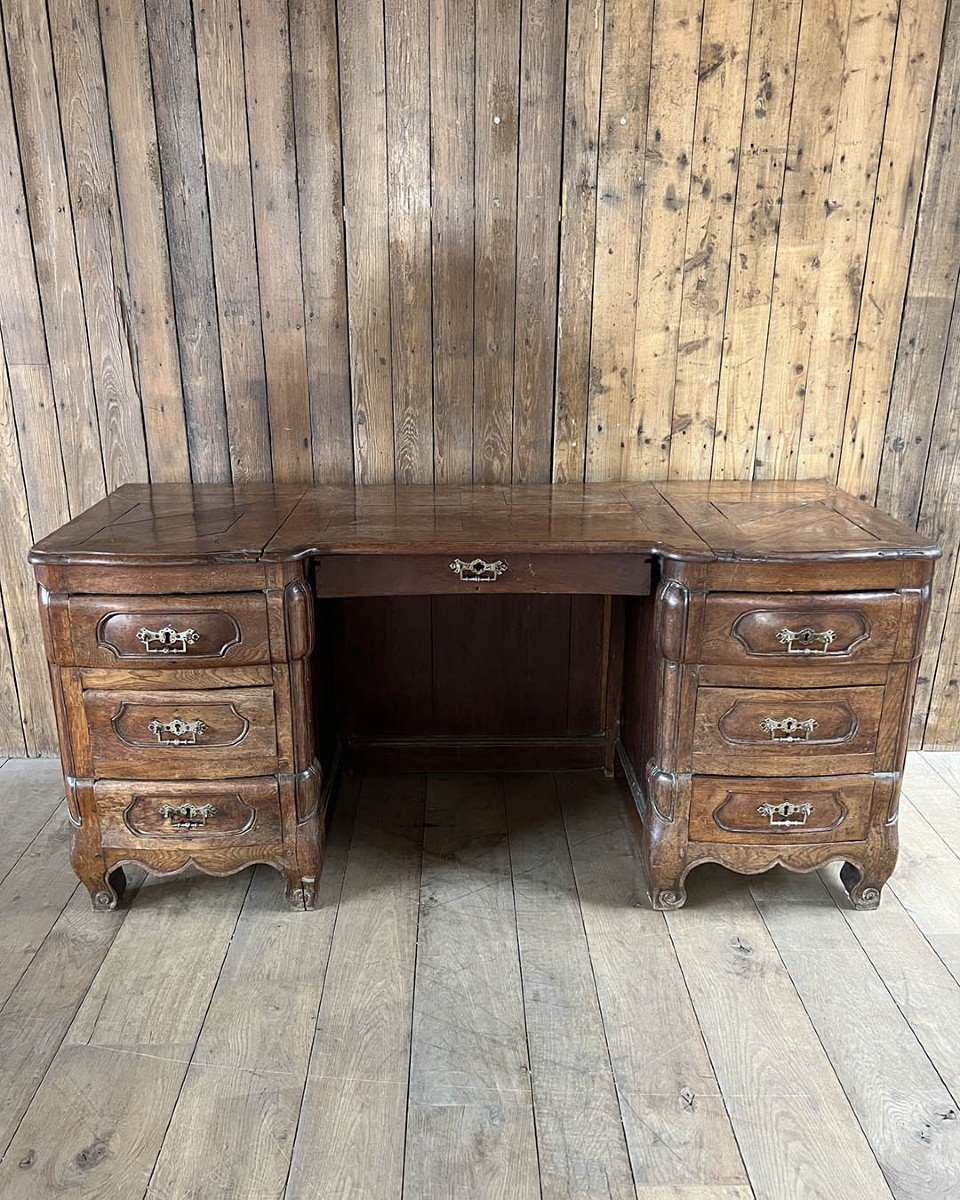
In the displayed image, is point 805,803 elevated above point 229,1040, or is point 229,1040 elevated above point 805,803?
point 805,803

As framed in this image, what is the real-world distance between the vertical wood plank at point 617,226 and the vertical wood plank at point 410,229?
0.41 meters

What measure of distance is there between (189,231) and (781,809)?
1896 millimetres

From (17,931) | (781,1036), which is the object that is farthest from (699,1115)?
(17,931)

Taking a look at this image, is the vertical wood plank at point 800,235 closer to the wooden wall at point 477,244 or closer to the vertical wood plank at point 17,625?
the wooden wall at point 477,244

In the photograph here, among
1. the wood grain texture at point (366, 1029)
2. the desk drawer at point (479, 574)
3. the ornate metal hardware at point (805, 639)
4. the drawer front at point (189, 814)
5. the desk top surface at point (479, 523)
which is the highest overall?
the desk top surface at point (479, 523)

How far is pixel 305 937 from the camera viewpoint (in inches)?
77.9

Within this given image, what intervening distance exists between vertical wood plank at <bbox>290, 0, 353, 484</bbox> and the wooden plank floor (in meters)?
1.02

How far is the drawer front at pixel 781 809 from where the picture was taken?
197 centimetres

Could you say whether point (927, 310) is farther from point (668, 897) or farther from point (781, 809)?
point (668, 897)

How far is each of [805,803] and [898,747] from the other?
22 centimetres

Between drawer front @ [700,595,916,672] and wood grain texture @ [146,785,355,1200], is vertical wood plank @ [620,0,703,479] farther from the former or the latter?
wood grain texture @ [146,785,355,1200]

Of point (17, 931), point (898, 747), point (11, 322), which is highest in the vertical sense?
point (11, 322)

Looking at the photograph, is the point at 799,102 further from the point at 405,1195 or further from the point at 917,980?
the point at 405,1195

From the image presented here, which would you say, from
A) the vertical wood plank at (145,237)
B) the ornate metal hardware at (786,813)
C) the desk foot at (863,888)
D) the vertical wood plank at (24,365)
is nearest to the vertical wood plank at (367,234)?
the vertical wood plank at (145,237)
